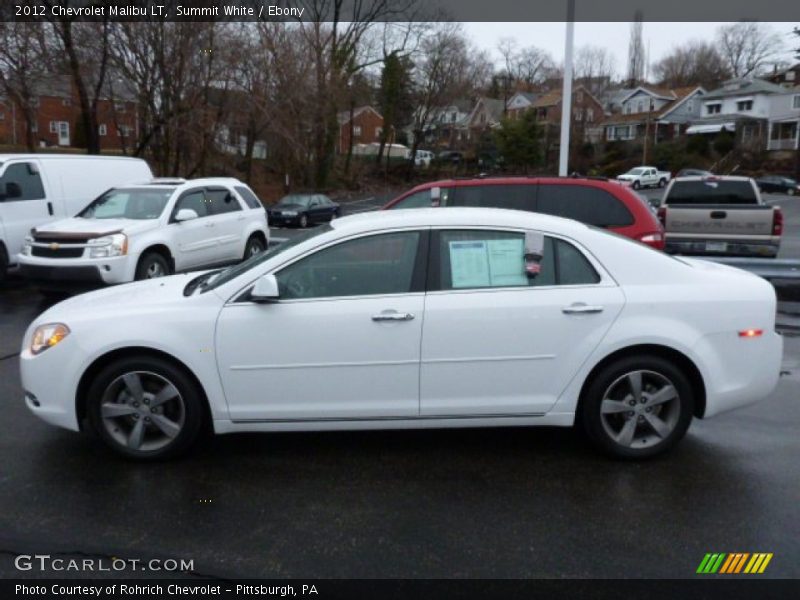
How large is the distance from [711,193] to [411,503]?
13809 millimetres

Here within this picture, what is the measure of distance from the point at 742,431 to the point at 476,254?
2.39m

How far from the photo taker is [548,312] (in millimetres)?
4523

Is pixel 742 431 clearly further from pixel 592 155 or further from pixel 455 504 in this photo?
pixel 592 155

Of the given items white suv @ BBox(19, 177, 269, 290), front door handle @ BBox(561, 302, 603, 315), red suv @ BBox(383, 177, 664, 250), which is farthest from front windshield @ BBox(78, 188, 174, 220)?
front door handle @ BBox(561, 302, 603, 315)

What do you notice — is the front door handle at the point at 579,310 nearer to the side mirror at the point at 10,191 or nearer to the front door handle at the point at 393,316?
the front door handle at the point at 393,316

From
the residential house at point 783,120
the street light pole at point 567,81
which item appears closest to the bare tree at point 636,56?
the residential house at point 783,120

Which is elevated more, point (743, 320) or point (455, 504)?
point (743, 320)

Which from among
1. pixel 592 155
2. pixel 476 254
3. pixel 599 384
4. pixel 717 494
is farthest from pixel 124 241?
pixel 592 155

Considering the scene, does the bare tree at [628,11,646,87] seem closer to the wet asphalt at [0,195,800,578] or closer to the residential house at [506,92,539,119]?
the residential house at [506,92,539,119]

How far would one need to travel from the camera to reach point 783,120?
68.8 metres

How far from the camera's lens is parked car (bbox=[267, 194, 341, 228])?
29812 millimetres

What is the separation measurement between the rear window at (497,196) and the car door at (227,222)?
178 inches

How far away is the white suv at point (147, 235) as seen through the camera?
33.2 feet
